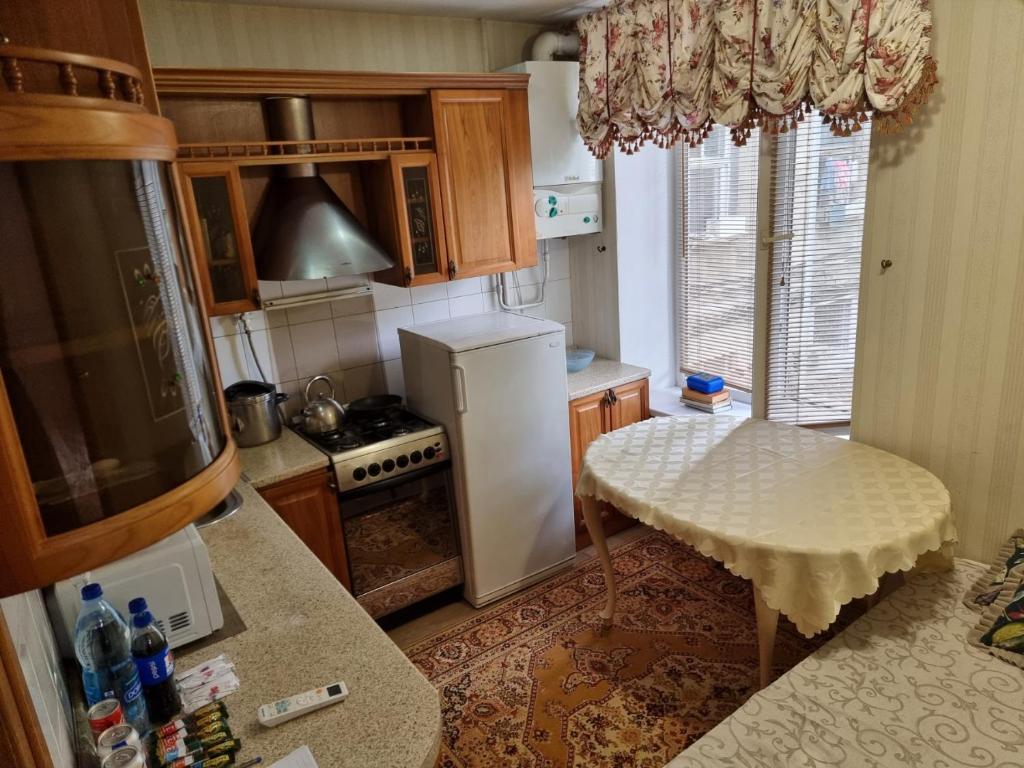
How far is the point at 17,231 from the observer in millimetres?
540

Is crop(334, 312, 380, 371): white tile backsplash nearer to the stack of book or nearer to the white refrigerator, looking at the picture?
the white refrigerator

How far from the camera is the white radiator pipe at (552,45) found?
3.29 metres

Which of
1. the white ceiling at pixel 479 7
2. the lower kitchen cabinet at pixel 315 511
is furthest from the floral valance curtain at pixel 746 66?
the lower kitchen cabinet at pixel 315 511

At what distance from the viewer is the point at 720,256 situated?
3.54 meters

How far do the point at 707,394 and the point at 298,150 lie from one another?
88.1 inches

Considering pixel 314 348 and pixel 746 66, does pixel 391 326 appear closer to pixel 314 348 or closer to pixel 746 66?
pixel 314 348

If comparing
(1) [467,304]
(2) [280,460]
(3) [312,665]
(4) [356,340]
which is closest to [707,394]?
(1) [467,304]

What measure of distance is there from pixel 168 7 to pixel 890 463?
10.1 feet

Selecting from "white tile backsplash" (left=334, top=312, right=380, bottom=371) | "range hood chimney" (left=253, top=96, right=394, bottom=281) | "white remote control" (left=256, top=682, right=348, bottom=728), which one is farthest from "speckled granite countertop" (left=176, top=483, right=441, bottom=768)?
"white tile backsplash" (left=334, top=312, right=380, bottom=371)

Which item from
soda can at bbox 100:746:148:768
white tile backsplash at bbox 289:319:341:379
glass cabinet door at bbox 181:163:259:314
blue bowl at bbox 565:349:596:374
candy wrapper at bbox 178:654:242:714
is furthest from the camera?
blue bowl at bbox 565:349:596:374

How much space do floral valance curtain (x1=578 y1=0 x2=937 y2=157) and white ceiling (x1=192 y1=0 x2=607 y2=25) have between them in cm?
21

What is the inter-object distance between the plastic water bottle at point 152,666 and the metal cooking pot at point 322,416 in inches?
60.2

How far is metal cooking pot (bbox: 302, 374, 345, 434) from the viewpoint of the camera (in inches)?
113

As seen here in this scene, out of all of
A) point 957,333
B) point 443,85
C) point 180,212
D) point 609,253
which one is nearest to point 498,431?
point 609,253
